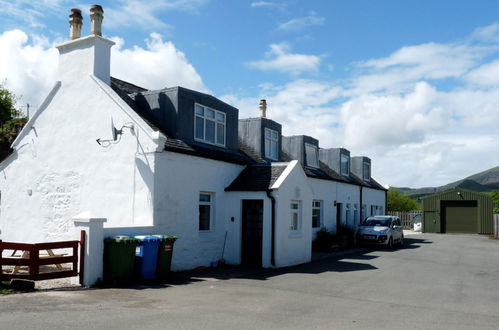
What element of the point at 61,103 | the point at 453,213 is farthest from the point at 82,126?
the point at 453,213

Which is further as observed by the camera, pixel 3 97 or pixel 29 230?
pixel 3 97

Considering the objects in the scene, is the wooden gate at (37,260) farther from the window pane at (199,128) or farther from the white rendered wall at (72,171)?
the window pane at (199,128)

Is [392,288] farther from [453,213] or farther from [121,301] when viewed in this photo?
[453,213]

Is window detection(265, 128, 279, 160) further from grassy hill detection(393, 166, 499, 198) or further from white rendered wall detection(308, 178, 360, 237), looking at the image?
grassy hill detection(393, 166, 499, 198)

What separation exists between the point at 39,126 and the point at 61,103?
148cm

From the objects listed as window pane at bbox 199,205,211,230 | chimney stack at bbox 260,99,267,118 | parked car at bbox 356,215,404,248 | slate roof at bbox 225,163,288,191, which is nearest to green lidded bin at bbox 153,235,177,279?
window pane at bbox 199,205,211,230

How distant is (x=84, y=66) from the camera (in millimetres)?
16359

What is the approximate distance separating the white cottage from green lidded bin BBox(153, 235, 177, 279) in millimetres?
817

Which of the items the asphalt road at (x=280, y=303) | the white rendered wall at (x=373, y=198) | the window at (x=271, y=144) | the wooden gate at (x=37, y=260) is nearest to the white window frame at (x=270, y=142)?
the window at (x=271, y=144)

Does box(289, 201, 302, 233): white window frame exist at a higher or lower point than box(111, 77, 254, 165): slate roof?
lower

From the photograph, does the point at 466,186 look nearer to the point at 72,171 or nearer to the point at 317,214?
the point at 317,214

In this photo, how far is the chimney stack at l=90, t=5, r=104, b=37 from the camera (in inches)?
645

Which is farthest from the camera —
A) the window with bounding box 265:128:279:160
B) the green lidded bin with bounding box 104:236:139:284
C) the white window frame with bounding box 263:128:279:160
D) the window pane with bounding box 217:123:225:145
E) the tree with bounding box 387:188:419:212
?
the tree with bounding box 387:188:419:212

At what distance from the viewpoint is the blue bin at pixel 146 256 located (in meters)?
12.7
